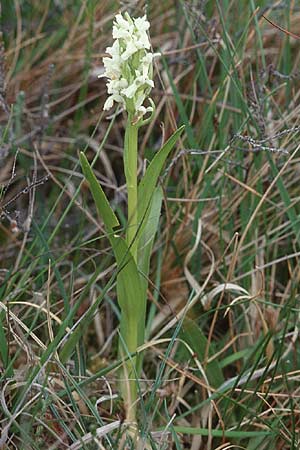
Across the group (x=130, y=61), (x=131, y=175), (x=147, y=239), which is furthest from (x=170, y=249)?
(x=130, y=61)

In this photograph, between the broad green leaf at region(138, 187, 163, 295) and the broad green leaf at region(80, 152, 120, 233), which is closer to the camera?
the broad green leaf at region(80, 152, 120, 233)

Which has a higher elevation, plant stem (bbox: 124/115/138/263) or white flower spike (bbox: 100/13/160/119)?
white flower spike (bbox: 100/13/160/119)

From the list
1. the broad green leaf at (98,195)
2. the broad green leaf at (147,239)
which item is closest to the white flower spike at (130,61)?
the broad green leaf at (98,195)

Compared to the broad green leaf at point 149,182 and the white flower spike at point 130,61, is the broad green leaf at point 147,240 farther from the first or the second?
the white flower spike at point 130,61

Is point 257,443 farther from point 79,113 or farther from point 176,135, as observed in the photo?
point 79,113

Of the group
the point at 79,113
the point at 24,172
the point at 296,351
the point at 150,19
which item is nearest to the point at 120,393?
the point at 296,351

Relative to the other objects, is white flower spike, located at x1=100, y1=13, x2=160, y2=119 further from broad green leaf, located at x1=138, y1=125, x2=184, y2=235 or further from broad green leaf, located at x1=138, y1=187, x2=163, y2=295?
broad green leaf, located at x1=138, y1=187, x2=163, y2=295

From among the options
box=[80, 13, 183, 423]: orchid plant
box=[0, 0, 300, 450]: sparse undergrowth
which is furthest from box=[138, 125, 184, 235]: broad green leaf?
box=[0, 0, 300, 450]: sparse undergrowth

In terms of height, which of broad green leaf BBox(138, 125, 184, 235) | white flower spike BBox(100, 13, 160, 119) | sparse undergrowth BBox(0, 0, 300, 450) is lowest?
sparse undergrowth BBox(0, 0, 300, 450)
